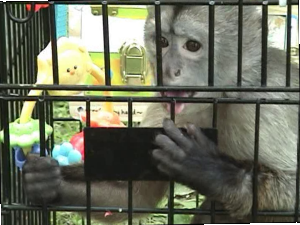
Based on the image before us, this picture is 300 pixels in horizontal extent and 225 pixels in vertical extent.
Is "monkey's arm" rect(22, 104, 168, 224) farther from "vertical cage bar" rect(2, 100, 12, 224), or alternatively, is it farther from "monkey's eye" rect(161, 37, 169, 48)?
"monkey's eye" rect(161, 37, 169, 48)

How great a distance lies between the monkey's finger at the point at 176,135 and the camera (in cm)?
167

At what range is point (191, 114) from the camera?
217 centimetres

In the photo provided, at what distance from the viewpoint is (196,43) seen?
6.95ft

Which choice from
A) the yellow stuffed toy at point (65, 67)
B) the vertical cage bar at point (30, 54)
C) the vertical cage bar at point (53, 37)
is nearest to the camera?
the vertical cage bar at point (53, 37)

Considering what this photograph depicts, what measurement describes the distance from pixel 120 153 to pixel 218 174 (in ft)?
0.94

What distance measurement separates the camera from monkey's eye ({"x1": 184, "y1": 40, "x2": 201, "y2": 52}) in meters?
2.12

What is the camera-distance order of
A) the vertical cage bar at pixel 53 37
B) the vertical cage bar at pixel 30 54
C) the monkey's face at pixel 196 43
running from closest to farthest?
the vertical cage bar at pixel 53 37
the monkey's face at pixel 196 43
the vertical cage bar at pixel 30 54

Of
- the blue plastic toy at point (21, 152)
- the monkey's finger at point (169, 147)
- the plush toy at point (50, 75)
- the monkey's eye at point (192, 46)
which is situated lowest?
the blue plastic toy at point (21, 152)

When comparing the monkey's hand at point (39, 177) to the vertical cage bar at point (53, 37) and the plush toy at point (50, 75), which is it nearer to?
the plush toy at point (50, 75)

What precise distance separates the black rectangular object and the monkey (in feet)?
0.10

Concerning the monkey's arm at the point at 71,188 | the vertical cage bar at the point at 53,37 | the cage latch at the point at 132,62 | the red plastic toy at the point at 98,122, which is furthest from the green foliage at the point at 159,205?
the vertical cage bar at the point at 53,37

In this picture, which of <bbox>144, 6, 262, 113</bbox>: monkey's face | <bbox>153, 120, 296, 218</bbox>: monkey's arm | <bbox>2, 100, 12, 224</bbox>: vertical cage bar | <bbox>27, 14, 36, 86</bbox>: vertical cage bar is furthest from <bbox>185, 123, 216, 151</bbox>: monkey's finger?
<bbox>27, 14, 36, 86</bbox>: vertical cage bar

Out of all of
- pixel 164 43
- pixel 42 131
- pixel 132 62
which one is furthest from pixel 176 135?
pixel 132 62

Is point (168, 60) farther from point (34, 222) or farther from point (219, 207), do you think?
point (34, 222)
